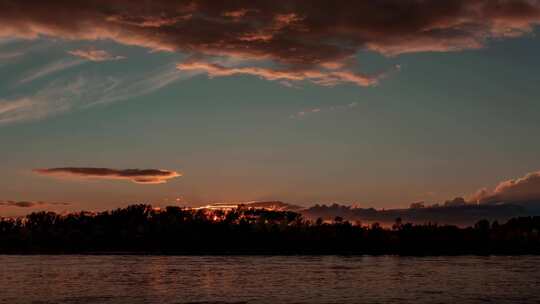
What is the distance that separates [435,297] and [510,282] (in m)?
44.7

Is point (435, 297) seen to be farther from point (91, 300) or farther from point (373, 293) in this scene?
point (91, 300)

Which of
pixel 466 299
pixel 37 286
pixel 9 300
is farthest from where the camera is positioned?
pixel 37 286

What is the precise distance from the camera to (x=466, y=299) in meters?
103

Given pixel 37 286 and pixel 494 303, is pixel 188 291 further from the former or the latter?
pixel 494 303

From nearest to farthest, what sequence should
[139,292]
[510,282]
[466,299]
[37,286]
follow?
[466,299] → [139,292] → [37,286] → [510,282]

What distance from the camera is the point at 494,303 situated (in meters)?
96.4

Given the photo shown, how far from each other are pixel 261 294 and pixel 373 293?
757 inches

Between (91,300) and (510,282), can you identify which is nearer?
(91,300)

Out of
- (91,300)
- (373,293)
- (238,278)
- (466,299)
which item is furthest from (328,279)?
(91,300)

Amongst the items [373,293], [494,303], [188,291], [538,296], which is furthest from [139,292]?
[538,296]

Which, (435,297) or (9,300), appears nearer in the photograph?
(9,300)

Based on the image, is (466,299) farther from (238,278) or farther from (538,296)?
(238,278)

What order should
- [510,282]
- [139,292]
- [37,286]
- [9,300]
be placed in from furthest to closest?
1. [510,282]
2. [37,286]
3. [139,292]
4. [9,300]

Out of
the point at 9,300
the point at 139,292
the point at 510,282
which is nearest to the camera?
the point at 9,300
